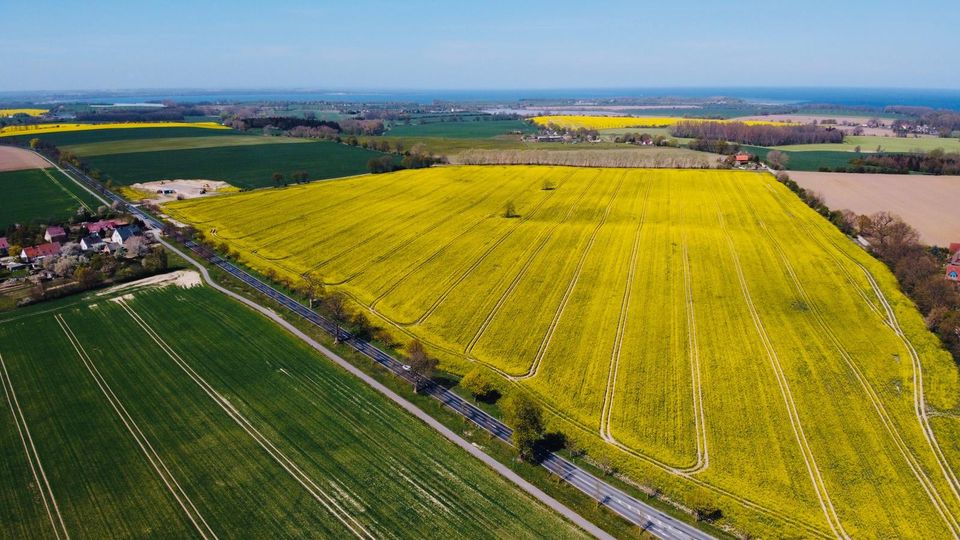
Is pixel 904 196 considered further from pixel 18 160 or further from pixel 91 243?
pixel 18 160

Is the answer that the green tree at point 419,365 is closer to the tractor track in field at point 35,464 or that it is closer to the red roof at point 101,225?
the tractor track in field at point 35,464

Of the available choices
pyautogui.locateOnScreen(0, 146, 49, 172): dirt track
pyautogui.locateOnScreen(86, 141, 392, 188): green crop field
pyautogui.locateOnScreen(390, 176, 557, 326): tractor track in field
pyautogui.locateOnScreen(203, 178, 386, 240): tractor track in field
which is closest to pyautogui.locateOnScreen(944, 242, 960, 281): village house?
pyautogui.locateOnScreen(390, 176, 557, 326): tractor track in field

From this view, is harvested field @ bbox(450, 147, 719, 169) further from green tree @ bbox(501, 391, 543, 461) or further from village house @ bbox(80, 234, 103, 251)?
green tree @ bbox(501, 391, 543, 461)

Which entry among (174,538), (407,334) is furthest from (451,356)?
(174,538)

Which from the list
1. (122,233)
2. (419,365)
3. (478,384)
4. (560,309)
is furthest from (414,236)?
(122,233)

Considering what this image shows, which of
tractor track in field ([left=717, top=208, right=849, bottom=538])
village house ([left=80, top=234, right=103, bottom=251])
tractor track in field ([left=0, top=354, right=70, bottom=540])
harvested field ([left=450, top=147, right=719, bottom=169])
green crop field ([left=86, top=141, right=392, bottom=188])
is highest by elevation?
harvested field ([left=450, top=147, right=719, bottom=169])
